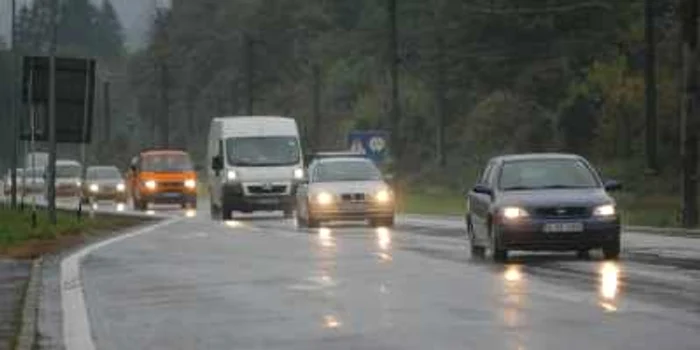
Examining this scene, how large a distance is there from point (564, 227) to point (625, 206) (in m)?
28.0

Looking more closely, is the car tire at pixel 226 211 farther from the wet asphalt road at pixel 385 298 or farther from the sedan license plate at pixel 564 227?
the sedan license plate at pixel 564 227

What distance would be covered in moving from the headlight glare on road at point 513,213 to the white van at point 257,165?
22783 millimetres

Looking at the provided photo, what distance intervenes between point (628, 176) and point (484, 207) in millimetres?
37172

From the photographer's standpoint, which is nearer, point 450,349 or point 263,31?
point 450,349

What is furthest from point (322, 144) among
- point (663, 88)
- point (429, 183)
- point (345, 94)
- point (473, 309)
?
point (473, 309)

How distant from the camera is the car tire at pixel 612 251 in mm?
23641

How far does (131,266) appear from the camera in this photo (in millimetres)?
24266

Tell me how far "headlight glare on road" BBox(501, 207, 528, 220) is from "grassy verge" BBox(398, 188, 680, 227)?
15.4 metres

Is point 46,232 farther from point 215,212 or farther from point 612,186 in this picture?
point 215,212

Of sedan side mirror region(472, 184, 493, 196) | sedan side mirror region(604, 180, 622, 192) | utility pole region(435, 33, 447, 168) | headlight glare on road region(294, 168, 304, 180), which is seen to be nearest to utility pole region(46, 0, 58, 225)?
headlight glare on road region(294, 168, 304, 180)

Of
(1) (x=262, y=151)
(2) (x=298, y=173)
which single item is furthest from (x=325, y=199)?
(1) (x=262, y=151)

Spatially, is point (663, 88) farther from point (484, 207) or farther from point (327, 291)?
point (327, 291)

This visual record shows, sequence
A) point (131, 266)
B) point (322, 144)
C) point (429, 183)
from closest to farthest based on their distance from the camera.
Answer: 1. point (131, 266)
2. point (429, 183)
3. point (322, 144)

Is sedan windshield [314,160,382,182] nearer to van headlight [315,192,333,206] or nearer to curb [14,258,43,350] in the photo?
van headlight [315,192,333,206]
